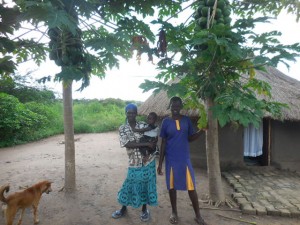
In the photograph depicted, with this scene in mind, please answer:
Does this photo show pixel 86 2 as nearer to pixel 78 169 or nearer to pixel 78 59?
pixel 78 59

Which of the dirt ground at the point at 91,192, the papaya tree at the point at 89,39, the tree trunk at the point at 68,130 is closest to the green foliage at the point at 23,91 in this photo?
the dirt ground at the point at 91,192

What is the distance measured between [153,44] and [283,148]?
549 centimetres

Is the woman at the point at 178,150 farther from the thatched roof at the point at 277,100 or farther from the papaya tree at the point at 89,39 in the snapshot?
the thatched roof at the point at 277,100

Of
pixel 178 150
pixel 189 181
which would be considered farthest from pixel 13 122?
pixel 189 181

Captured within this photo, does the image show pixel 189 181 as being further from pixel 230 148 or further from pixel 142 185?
pixel 230 148

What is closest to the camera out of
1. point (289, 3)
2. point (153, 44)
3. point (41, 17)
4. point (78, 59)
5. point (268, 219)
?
point (41, 17)

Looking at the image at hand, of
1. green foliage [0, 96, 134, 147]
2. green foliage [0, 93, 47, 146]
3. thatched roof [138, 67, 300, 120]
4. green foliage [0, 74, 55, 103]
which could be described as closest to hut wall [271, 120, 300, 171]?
thatched roof [138, 67, 300, 120]

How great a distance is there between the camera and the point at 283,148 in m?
7.43

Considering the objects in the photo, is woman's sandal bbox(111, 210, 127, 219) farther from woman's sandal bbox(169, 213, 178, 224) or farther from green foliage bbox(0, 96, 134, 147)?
green foliage bbox(0, 96, 134, 147)

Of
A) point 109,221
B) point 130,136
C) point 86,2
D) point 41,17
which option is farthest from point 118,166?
point 41,17

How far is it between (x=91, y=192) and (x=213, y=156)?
2.52 metres

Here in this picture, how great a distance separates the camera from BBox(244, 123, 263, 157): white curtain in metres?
7.83

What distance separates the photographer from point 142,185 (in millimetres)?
3756

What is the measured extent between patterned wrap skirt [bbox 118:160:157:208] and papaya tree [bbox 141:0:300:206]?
1021 millimetres
